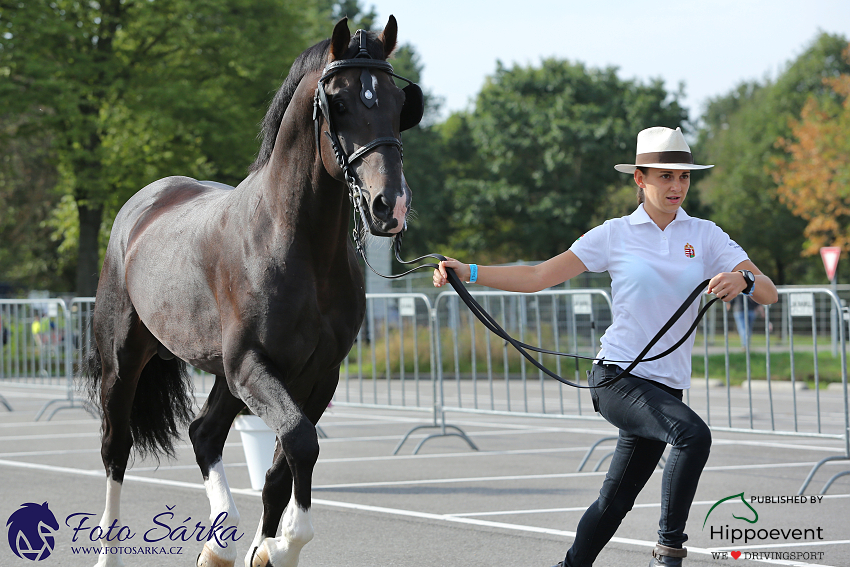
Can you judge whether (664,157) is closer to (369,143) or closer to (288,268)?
(369,143)

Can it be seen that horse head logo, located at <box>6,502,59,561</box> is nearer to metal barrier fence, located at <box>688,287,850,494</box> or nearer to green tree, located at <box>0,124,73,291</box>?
metal barrier fence, located at <box>688,287,850,494</box>

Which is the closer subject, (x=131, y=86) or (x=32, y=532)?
(x=32, y=532)

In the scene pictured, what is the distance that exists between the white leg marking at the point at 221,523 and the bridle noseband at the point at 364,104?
1.23 meters

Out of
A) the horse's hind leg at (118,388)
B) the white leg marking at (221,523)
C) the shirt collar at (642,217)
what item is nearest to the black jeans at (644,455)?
the shirt collar at (642,217)

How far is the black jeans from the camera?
3607 mm

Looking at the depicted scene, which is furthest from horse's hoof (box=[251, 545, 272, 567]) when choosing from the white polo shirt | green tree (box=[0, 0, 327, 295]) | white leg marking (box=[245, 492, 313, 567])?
green tree (box=[0, 0, 327, 295])

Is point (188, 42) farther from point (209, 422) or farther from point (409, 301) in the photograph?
point (209, 422)

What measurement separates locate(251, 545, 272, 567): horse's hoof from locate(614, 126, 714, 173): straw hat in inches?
86.6

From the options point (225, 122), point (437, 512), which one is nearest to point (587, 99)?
point (225, 122)

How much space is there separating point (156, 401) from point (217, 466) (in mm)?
1398

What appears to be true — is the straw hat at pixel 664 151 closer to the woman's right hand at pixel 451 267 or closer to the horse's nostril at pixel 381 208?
the woman's right hand at pixel 451 267

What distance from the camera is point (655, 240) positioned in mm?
3980

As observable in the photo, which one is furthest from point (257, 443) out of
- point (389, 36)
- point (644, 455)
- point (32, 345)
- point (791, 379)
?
point (32, 345)

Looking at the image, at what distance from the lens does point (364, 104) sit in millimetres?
3459
